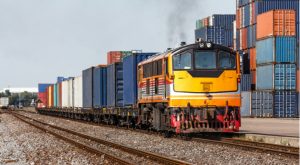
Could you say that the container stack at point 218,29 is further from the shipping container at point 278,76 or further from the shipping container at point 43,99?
the shipping container at point 43,99

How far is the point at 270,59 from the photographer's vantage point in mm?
53656

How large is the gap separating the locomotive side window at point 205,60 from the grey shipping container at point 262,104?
35576mm

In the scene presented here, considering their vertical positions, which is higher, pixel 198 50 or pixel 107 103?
pixel 198 50

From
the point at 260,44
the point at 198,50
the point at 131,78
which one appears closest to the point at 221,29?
the point at 260,44

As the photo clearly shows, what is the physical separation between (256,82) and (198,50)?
123ft

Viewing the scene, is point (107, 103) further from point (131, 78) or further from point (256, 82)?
point (256, 82)

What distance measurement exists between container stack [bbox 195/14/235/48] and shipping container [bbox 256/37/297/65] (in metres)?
12.4

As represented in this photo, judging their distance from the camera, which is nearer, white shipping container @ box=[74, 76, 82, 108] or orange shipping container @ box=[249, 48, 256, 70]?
white shipping container @ box=[74, 76, 82, 108]

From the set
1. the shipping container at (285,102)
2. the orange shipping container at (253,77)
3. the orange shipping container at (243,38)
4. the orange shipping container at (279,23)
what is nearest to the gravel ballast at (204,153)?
the shipping container at (285,102)

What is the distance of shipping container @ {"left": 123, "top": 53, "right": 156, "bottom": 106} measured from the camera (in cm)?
2714

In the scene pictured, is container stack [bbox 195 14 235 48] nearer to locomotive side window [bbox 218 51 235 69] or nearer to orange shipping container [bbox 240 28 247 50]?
orange shipping container [bbox 240 28 247 50]

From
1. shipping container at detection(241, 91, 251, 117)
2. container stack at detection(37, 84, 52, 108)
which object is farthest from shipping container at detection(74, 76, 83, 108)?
container stack at detection(37, 84, 52, 108)

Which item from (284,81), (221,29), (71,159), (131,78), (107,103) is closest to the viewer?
(71,159)

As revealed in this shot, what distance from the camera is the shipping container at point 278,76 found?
52.8 metres
